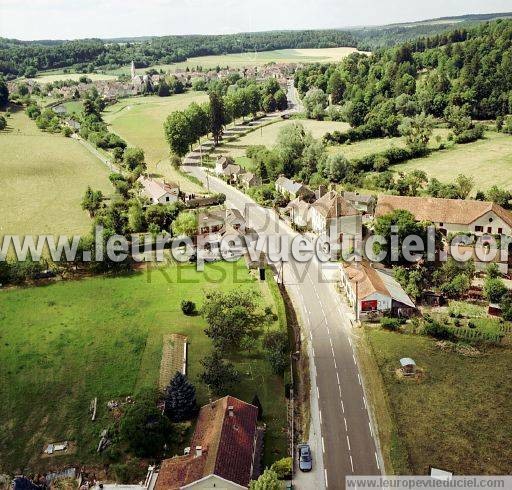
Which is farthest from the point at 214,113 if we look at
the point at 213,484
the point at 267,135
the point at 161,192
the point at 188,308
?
the point at 213,484

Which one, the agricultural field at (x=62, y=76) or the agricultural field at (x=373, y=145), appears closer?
the agricultural field at (x=373, y=145)

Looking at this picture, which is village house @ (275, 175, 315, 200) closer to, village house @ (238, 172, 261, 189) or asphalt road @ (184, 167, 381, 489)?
village house @ (238, 172, 261, 189)

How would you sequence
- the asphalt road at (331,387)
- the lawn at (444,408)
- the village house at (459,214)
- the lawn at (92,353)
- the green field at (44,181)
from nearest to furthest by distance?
the asphalt road at (331,387) < the lawn at (444,408) < the lawn at (92,353) < the village house at (459,214) < the green field at (44,181)

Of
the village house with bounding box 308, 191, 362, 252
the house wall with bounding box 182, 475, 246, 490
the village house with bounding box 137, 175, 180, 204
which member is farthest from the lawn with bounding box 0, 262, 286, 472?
the village house with bounding box 137, 175, 180, 204

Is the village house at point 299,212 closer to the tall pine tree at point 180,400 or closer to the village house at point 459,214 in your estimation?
the village house at point 459,214

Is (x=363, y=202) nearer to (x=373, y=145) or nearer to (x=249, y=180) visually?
(x=249, y=180)

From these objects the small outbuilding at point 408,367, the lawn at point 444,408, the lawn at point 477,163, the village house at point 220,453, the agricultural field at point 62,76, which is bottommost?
the lawn at point 444,408

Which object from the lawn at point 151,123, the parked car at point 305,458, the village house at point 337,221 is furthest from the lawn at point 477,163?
the parked car at point 305,458
